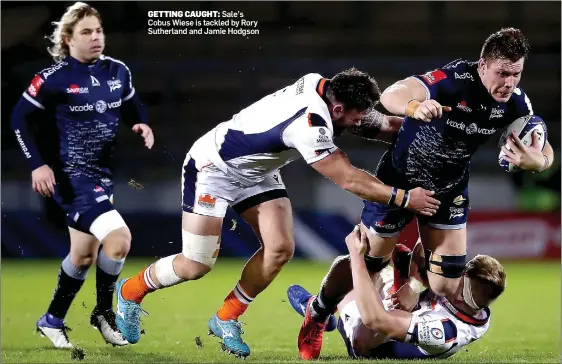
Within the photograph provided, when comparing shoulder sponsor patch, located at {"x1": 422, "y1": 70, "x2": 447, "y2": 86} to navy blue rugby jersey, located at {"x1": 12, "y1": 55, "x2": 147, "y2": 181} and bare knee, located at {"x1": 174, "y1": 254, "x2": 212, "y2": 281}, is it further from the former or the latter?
navy blue rugby jersey, located at {"x1": 12, "y1": 55, "x2": 147, "y2": 181}

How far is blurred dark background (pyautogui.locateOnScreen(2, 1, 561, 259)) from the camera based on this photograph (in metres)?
12.0

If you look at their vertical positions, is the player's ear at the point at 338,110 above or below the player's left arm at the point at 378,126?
above

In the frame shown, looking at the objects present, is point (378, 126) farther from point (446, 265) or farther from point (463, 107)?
point (446, 265)

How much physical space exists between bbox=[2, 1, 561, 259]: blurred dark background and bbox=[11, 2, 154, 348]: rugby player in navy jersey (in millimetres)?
3603

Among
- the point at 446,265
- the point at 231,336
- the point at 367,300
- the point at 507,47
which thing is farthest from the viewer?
the point at 231,336

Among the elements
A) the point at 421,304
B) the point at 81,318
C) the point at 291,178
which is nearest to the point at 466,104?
the point at 421,304

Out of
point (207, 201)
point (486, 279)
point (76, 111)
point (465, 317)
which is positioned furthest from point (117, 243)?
point (486, 279)

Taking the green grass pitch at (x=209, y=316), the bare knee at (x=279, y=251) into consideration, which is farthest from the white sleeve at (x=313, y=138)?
the green grass pitch at (x=209, y=316)

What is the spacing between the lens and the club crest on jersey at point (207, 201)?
5.63 metres

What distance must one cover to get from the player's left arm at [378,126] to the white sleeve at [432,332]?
124 centimetres

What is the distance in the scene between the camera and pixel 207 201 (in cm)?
564

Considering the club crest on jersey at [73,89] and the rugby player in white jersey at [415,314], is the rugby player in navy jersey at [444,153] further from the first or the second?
the club crest on jersey at [73,89]

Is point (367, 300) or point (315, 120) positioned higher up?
point (315, 120)

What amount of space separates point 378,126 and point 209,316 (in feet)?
10.4
